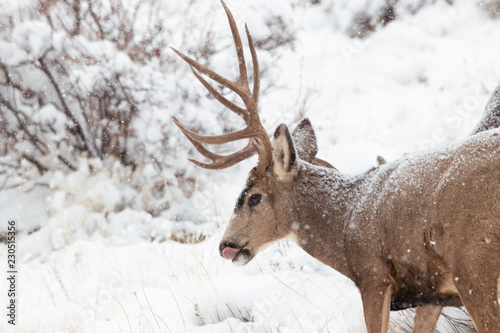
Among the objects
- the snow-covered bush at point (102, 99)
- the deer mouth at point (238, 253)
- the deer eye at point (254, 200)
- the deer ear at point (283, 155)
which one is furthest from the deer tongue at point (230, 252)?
the snow-covered bush at point (102, 99)

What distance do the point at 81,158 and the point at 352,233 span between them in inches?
220

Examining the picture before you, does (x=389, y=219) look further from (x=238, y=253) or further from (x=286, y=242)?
(x=286, y=242)

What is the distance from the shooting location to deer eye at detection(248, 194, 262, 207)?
2.65 m

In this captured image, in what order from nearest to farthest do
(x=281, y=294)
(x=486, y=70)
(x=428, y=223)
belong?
(x=428, y=223), (x=281, y=294), (x=486, y=70)

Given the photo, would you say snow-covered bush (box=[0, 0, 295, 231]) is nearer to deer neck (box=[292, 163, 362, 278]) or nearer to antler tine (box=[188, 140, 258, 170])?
antler tine (box=[188, 140, 258, 170])

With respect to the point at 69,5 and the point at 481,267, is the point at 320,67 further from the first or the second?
the point at 481,267

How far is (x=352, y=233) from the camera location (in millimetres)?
2291

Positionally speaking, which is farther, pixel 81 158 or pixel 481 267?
pixel 81 158

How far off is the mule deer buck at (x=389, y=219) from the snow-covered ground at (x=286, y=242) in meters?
0.40

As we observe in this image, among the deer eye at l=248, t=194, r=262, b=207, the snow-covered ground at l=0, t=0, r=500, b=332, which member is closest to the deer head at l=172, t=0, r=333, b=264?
the deer eye at l=248, t=194, r=262, b=207

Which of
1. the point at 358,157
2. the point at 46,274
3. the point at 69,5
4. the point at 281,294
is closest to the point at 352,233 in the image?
the point at 281,294

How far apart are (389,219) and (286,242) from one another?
250cm

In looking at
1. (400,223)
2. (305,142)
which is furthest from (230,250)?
(400,223)

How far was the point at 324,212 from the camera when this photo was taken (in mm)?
2510
